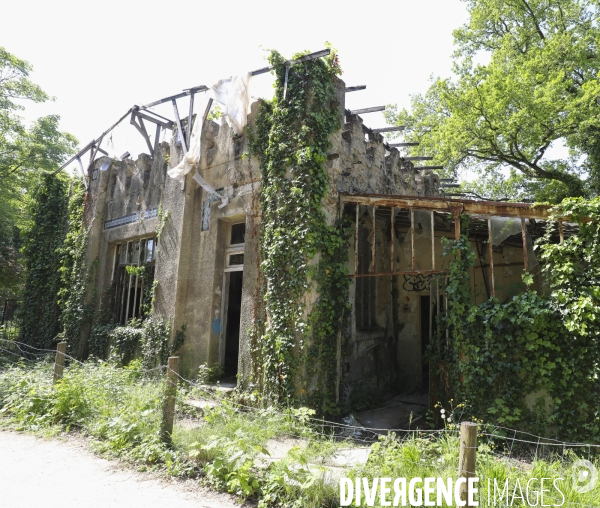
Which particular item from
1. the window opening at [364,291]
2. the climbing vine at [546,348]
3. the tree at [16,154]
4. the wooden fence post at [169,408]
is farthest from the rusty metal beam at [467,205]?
the tree at [16,154]

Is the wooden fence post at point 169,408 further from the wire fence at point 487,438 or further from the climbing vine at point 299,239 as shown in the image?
the climbing vine at point 299,239

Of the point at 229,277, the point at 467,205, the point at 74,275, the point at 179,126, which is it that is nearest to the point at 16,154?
the point at 74,275

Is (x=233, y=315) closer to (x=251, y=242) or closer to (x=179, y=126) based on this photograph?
(x=251, y=242)

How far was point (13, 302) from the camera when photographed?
2089cm

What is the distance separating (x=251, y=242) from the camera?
8.22 meters

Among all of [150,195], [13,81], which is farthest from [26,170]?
[150,195]

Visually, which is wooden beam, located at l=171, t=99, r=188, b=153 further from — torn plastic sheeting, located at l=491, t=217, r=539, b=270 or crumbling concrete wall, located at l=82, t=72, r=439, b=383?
torn plastic sheeting, located at l=491, t=217, r=539, b=270

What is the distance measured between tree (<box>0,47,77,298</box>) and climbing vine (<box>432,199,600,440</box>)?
16.9m

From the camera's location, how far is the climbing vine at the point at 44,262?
13.3 m

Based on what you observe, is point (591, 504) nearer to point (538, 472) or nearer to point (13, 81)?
point (538, 472)

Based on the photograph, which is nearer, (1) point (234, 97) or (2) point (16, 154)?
(1) point (234, 97)

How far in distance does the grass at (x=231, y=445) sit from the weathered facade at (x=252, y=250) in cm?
177

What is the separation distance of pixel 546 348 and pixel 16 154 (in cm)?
2012

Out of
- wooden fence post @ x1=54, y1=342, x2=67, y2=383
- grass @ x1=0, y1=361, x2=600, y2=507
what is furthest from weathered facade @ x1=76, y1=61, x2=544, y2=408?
wooden fence post @ x1=54, y1=342, x2=67, y2=383
